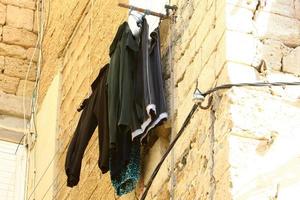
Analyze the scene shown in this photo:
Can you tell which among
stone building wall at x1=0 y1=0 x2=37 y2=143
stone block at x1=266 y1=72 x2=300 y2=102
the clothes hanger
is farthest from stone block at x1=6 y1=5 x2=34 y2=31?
stone block at x1=266 y1=72 x2=300 y2=102

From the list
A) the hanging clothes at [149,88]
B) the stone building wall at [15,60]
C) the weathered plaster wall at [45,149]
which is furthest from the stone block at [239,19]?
the stone building wall at [15,60]

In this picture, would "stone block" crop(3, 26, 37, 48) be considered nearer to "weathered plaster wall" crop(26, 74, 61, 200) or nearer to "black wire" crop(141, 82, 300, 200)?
"weathered plaster wall" crop(26, 74, 61, 200)

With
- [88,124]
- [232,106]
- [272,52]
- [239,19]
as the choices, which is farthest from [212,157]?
[88,124]

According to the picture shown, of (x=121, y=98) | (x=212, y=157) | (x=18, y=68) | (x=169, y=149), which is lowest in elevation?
(x=18, y=68)

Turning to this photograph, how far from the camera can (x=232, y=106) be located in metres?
5.01

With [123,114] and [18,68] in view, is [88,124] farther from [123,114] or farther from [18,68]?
[18,68]

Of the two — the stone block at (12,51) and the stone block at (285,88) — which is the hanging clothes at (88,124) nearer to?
the stone block at (285,88)

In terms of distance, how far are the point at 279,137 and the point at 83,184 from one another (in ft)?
9.32

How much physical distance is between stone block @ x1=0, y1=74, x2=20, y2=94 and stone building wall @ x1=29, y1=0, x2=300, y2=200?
3.62 meters

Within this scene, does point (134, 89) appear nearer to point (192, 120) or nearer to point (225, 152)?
point (192, 120)

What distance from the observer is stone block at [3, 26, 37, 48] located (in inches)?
396

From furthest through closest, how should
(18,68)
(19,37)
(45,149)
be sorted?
(19,37)
(18,68)
(45,149)

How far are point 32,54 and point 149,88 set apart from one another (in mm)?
4456

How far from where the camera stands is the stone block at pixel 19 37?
10.1 m
